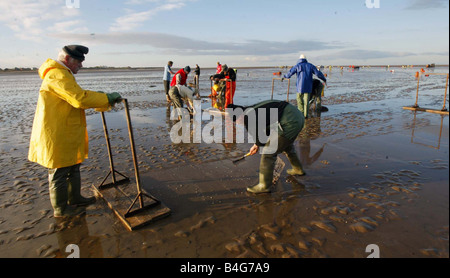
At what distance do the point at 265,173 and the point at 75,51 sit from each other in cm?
340

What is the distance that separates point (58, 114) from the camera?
3445mm

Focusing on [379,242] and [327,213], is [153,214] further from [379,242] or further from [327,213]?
[379,242]

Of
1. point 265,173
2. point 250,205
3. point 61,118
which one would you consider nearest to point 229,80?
point 265,173

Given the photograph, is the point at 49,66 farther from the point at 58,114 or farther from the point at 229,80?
the point at 229,80

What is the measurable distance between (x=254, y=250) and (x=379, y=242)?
1.53 metres

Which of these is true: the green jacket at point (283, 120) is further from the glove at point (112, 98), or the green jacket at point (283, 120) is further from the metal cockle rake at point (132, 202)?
the glove at point (112, 98)

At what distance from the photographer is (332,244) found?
3.05 m

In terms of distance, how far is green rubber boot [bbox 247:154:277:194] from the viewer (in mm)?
4230

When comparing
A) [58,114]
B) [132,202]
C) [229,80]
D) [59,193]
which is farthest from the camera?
[229,80]

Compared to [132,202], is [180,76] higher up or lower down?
higher up

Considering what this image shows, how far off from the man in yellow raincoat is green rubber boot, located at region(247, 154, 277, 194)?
8.12ft

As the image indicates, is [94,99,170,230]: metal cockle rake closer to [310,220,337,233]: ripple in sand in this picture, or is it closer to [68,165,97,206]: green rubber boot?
[68,165,97,206]: green rubber boot
